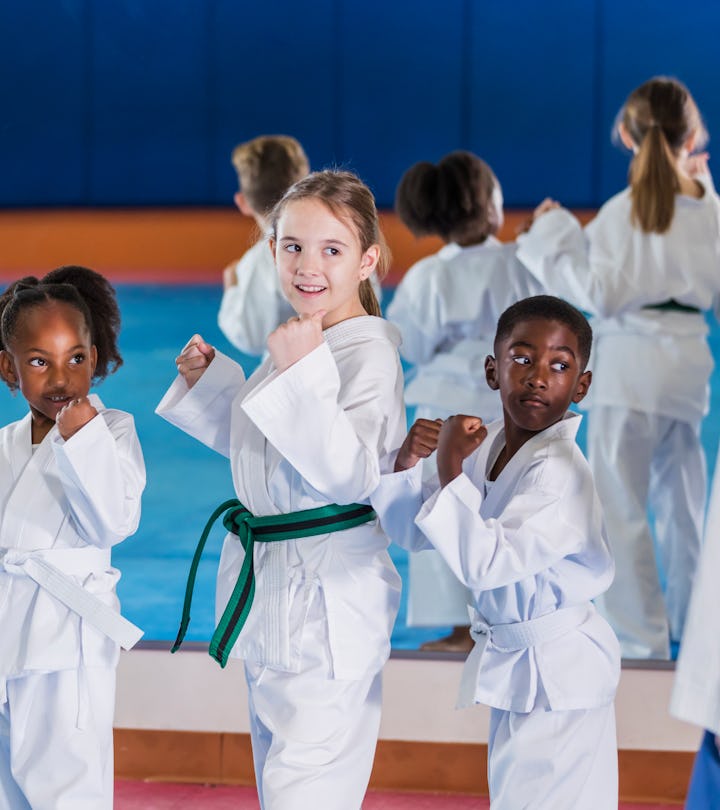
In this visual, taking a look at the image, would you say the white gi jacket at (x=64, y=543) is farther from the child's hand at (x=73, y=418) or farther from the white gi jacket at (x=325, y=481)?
the white gi jacket at (x=325, y=481)

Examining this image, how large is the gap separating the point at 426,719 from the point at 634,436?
1.11m

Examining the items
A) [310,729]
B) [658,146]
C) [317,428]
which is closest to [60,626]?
[310,729]

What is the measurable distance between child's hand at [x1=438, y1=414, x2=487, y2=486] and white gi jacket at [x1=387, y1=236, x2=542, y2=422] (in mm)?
1613

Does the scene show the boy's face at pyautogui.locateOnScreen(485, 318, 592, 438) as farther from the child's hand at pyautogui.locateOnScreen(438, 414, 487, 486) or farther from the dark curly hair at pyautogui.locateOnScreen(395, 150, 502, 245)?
the dark curly hair at pyautogui.locateOnScreen(395, 150, 502, 245)

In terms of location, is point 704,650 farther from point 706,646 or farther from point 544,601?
point 544,601

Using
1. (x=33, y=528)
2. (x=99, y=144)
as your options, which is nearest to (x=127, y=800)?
(x=33, y=528)

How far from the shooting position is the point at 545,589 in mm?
1854

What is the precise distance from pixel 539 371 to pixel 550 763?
59cm

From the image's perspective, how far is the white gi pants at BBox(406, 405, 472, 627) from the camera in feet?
11.1

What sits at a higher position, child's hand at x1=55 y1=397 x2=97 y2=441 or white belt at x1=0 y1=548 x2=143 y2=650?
child's hand at x1=55 y1=397 x2=97 y2=441

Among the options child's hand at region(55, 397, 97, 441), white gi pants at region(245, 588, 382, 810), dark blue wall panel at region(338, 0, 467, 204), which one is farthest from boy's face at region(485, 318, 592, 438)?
dark blue wall panel at region(338, 0, 467, 204)

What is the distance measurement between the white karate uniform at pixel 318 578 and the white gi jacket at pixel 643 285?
4.86 feet

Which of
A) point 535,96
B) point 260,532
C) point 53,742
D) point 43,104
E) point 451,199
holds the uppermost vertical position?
point 535,96

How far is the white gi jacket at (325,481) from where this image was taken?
1.74 meters
